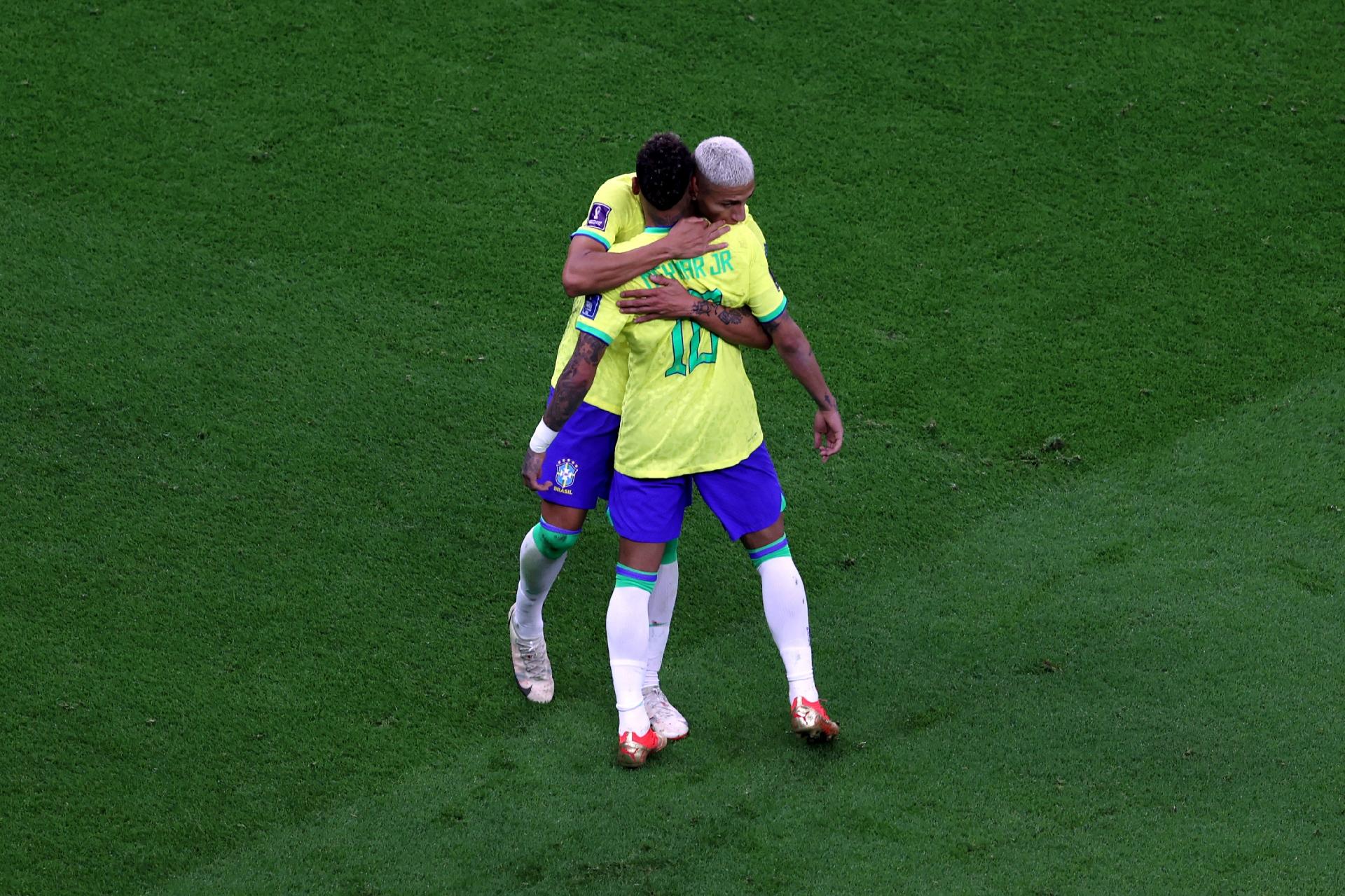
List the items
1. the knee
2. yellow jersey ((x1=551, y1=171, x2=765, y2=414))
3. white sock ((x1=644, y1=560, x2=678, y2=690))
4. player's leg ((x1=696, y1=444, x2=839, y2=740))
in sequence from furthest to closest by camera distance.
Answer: white sock ((x1=644, y1=560, x2=678, y2=690))
the knee
player's leg ((x1=696, y1=444, x2=839, y2=740))
yellow jersey ((x1=551, y1=171, x2=765, y2=414))

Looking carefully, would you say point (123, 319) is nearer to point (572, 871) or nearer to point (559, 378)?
point (559, 378)

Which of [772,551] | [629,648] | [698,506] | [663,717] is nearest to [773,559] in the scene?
[772,551]

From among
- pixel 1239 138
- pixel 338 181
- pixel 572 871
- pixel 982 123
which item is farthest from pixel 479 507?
pixel 1239 138

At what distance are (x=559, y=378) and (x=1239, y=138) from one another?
4790 millimetres

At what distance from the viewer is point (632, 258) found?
356 centimetres

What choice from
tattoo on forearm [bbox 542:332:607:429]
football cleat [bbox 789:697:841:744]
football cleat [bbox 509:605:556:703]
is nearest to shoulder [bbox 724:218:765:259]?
tattoo on forearm [bbox 542:332:607:429]

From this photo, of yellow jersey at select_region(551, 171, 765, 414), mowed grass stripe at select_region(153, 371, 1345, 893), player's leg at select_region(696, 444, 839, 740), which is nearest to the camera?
mowed grass stripe at select_region(153, 371, 1345, 893)

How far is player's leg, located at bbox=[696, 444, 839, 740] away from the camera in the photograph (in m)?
3.81

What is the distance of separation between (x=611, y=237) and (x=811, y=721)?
4.70ft

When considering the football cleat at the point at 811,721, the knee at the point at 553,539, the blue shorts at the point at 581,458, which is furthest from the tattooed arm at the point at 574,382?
the football cleat at the point at 811,721

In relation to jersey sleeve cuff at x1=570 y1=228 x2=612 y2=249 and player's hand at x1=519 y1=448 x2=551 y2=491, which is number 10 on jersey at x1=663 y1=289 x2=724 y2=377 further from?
player's hand at x1=519 y1=448 x2=551 y2=491

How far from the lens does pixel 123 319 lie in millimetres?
5676

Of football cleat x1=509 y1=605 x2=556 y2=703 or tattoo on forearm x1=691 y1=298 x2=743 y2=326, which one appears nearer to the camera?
tattoo on forearm x1=691 y1=298 x2=743 y2=326

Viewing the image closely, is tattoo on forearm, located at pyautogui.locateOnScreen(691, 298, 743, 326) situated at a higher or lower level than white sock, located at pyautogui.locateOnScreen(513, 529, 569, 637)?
higher
